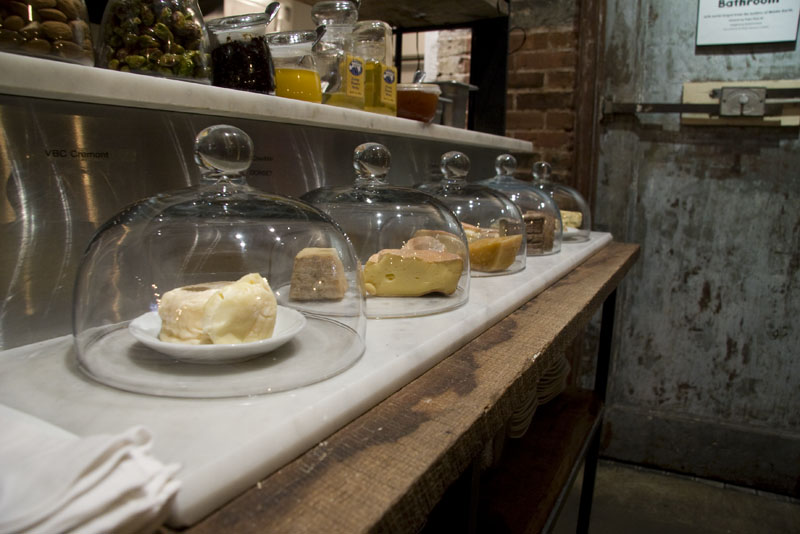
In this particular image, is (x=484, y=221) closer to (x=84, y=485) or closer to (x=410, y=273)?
(x=410, y=273)

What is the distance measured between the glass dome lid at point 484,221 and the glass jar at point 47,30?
80cm

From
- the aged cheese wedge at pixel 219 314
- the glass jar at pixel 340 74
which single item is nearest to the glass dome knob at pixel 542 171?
the glass jar at pixel 340 74

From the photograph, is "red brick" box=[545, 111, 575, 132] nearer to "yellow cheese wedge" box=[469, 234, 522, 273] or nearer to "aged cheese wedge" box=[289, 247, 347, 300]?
"yellow cheese wedge" box=[469, 234, 522, 273]

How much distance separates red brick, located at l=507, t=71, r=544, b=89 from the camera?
7.99ft

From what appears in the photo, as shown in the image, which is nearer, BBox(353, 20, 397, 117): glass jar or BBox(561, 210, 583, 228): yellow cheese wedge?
BBox(353, 20, 397, 117): glass jar

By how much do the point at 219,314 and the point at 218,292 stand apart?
0.03 metres

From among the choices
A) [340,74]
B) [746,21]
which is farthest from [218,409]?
[746,21]

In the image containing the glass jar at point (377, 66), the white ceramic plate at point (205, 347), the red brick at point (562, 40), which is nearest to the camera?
the white ceramic plate at point (205, 347)

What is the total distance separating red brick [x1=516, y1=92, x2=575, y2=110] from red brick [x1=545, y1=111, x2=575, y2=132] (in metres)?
0.02

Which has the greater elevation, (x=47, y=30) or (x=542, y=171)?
(x=47, y=30)

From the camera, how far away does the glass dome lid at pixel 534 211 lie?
4.90 feet

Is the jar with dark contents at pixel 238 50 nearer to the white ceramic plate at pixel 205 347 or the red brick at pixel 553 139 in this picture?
the white ceramic plate at pixel 205 347

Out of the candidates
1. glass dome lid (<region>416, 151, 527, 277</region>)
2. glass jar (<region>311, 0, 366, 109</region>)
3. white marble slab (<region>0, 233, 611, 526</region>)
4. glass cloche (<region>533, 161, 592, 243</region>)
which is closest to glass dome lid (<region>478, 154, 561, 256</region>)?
glass dome lid (<region>416, 151, 527, 277</region>)

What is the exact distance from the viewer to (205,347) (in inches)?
23.3
